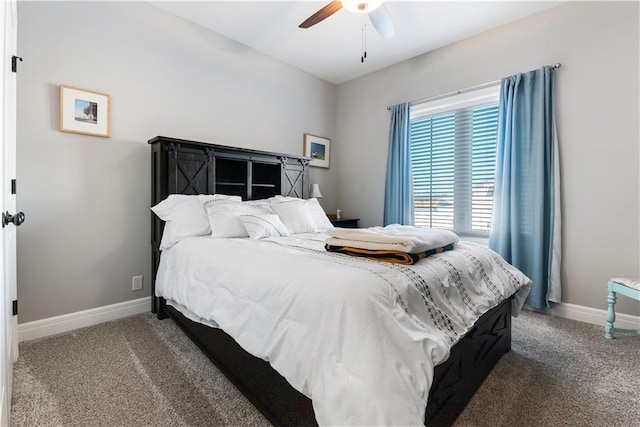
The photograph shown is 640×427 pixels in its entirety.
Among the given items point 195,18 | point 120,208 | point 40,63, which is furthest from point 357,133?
point 40,63

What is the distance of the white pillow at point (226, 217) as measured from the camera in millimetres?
2398

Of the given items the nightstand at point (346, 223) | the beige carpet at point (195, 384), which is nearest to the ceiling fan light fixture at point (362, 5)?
the nightstand at point (346, 223)

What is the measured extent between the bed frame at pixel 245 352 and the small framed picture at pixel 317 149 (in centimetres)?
55

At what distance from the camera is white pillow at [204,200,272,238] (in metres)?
2.40

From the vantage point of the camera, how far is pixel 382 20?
8.07ft

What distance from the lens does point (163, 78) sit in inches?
115

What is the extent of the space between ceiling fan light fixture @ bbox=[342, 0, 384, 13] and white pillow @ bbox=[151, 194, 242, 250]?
6.26 feet

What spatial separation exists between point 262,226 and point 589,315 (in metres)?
2.96

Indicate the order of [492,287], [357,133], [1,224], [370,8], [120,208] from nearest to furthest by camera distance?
[1,224]
[492,287]
[370,8]
[120,208]
[357,133]

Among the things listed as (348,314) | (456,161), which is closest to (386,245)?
(348,314)

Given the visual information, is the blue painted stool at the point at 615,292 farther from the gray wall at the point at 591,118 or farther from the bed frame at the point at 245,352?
the bed frame at the point at 245,352

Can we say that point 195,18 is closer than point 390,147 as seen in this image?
Yes

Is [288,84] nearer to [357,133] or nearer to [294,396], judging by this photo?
[357,133]

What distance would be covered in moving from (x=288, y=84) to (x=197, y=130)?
1496 mm
